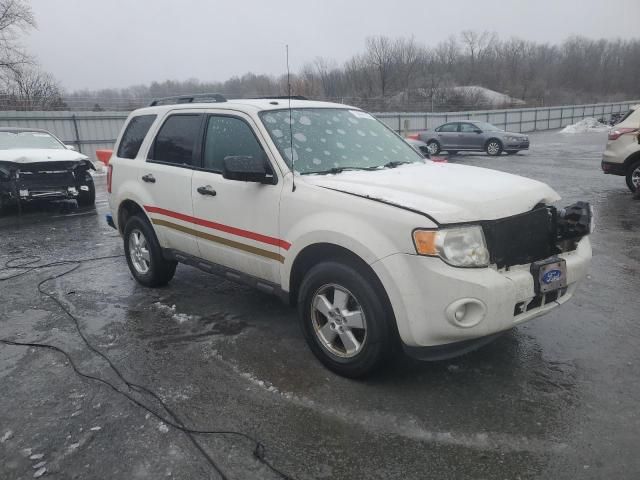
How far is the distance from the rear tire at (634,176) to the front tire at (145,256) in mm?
9354

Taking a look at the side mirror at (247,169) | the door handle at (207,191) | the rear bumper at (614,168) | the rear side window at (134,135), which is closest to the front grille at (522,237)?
the side mirror at (247,169)

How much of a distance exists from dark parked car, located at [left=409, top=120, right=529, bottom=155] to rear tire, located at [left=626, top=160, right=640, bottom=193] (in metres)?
10.2

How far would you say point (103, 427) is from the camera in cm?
289

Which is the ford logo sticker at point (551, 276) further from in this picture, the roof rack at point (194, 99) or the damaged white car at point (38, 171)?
the damaged white car at point (38, 171)

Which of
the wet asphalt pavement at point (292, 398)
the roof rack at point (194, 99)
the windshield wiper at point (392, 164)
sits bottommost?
the wet asphalt pavement at point (292, 398)

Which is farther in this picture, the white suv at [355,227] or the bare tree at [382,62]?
the bare tree at [382,62]

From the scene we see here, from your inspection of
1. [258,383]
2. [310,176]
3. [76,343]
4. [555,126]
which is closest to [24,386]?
[76,343]

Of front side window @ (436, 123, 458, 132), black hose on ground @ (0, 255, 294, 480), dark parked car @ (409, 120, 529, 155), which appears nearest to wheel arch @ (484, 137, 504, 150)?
dark parked car @ (409, 120, 529, 155)

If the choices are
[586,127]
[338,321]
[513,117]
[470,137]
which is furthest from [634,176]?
[586,127]

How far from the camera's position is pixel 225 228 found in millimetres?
4109

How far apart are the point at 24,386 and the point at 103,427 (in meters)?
0.89

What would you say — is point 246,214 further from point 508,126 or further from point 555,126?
point 555,126

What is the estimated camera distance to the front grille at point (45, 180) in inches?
366

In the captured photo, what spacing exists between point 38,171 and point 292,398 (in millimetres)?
8456
